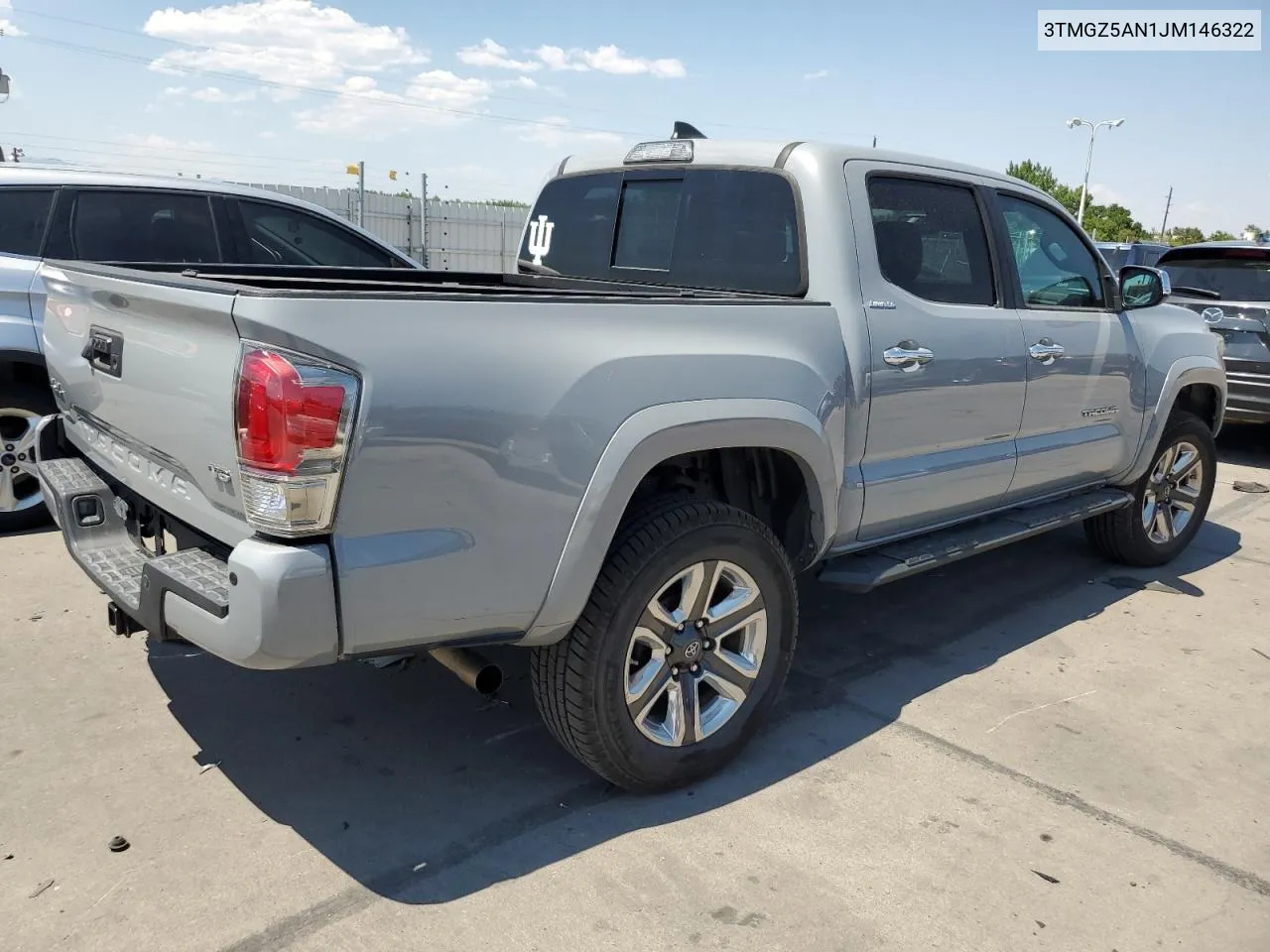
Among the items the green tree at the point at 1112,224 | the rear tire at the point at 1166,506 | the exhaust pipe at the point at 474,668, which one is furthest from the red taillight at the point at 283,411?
the green tree at the point at 1112,224

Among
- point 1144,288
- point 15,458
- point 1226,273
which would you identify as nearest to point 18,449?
point 15,458

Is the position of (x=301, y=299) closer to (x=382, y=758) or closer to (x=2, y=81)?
(x=382, y=758)

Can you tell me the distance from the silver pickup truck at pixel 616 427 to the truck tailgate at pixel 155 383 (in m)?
0.01

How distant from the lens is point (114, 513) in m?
2.98

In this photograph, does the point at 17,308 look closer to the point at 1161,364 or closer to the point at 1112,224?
the point at 1161,364

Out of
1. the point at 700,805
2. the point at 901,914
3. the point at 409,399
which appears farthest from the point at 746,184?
the point at 901,914

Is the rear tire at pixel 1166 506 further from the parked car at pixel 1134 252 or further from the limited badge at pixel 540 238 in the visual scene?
the parked car at pixel 1134 252

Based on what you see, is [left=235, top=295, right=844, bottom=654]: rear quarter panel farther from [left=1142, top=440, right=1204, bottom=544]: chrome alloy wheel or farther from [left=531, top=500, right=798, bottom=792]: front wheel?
[left=1142, top=440, right=1204, bottom=544]: chrome alloy wheel

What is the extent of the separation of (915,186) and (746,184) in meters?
0.69

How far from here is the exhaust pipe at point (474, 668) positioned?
2693mm

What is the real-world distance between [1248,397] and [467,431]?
318 inches

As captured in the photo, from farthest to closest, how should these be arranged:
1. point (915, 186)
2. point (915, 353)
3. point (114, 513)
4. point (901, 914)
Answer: point (915, 186), point (915, 353), point (114, 513), point (901, 914)

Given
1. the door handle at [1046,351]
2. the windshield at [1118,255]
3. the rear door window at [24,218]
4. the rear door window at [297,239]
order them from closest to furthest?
the door handle at [1046,351], the rear door window at [24,218], the rear door window at [297,239], the windshield at [1118,255]

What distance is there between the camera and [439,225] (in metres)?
18.6
